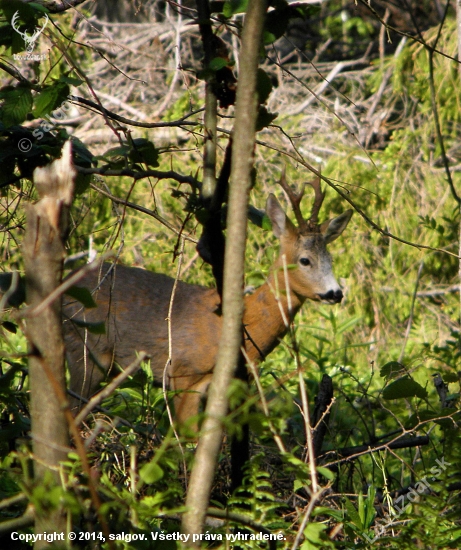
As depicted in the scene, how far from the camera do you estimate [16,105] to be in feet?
8.19

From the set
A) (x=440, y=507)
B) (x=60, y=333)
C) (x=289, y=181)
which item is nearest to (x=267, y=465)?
(x=440, y=507)

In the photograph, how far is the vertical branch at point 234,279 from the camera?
1.61m

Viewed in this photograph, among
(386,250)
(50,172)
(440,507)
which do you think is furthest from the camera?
(386,250)

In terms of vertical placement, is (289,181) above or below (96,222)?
above

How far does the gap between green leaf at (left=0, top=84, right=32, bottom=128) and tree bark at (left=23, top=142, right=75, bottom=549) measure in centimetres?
107

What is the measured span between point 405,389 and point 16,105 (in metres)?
1.52

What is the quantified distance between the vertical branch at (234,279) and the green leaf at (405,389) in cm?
101

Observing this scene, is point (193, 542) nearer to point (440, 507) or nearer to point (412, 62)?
point (440, 507)

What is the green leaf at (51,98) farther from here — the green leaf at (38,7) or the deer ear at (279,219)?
the deer ear at (279,219)

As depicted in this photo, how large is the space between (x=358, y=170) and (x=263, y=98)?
575 cm

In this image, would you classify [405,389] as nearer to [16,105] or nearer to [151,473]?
[151,473]

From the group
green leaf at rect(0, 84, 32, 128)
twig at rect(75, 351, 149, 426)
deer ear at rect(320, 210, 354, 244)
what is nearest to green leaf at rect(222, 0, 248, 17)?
green leaf at rect(0, 84, 32, 128)

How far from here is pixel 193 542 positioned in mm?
1633

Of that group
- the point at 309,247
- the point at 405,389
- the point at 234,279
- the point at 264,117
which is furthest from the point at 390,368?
the point at 309,247
